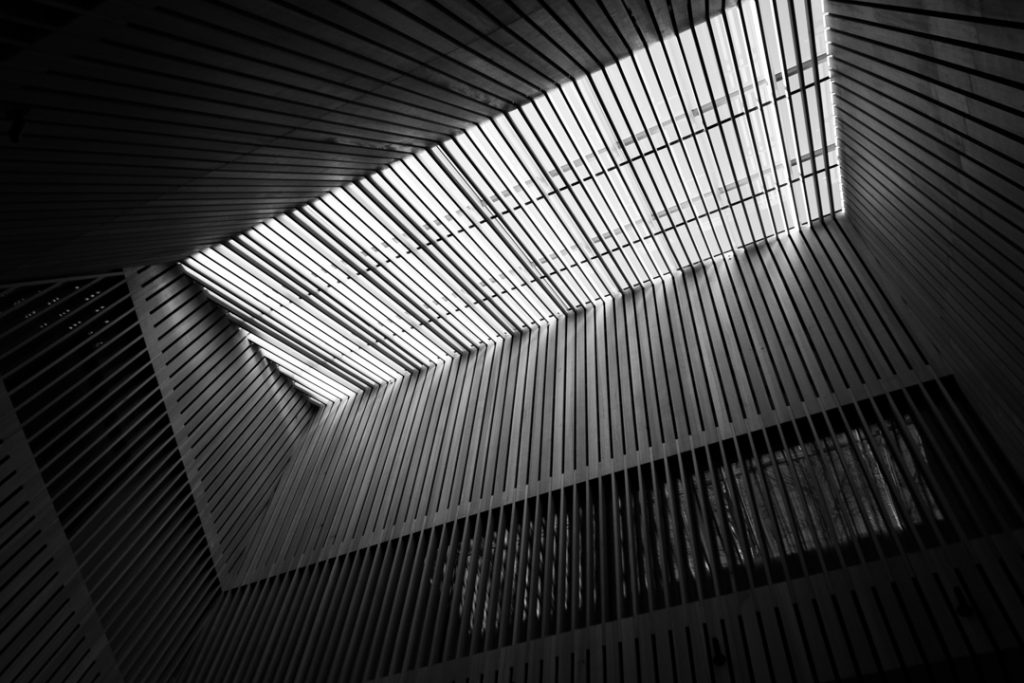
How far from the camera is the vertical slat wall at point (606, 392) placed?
9961mm

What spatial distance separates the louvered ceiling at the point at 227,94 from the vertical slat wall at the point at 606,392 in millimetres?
4970

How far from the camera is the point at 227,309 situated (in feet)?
46.1

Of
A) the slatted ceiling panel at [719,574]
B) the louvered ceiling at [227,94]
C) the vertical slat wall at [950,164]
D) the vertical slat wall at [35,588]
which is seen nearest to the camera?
the vertical slat wall at [950,164]

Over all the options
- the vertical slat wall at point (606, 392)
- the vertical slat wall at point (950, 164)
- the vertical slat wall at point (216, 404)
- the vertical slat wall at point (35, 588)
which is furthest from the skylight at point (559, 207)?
the vertical slat wall at point (35, 588)

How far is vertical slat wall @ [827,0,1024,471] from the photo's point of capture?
4621 millimetres

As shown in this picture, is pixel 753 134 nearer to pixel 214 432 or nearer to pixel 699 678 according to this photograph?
pixel 699 678

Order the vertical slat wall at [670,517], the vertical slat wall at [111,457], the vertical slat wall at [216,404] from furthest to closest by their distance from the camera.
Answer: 1. the vertical slat wall at [216,404]
2. the vertical slat wall at [111,457]
3. the vertical slat wall at [670,517]

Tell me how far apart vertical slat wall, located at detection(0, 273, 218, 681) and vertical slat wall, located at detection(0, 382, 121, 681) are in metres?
0.20

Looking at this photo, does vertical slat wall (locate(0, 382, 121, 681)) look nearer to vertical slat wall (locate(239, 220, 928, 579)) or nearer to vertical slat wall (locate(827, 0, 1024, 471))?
vertical slat wall (locate(239, 220, 928, 579))

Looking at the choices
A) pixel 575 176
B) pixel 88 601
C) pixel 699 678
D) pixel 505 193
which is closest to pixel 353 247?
pixel 505 193

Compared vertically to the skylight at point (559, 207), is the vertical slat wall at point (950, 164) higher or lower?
lower

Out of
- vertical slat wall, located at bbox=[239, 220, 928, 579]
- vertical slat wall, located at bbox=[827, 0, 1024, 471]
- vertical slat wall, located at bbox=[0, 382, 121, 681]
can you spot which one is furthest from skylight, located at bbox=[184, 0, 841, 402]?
vertical slat wall, located at bbox=[0, 382, 121, 681]

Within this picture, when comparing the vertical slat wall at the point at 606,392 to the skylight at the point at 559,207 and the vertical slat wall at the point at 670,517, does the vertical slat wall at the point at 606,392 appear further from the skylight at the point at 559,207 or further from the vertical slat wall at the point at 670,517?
the skylight at the point at 559,207

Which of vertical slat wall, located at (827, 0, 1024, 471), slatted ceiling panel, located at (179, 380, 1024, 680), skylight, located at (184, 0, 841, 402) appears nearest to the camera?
vertical slat wall, located at (827, 0, 1024, 471)
